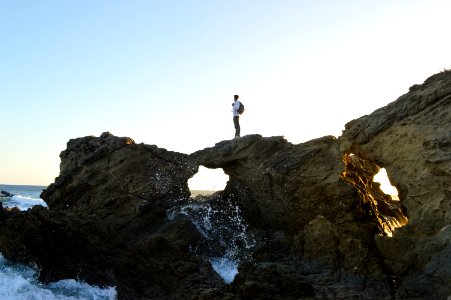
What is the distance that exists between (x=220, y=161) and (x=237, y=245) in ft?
11.6

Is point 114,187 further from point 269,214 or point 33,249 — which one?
point 269,214

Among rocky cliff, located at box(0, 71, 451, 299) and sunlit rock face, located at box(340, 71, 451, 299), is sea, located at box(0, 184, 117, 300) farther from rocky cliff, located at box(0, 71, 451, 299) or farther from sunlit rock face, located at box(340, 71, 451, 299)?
sunlit rock face, located at box(340, 71, 451, 299)

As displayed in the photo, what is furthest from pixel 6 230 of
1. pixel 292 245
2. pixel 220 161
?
pixel 292 245

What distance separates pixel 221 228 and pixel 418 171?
330 inches

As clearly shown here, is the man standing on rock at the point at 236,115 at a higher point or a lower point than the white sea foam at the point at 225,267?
higher

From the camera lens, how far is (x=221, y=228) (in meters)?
19.3

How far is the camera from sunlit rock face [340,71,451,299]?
11787 millimetres

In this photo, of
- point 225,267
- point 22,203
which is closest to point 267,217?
point 225,267

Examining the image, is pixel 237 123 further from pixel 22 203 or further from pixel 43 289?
pixel 22 203

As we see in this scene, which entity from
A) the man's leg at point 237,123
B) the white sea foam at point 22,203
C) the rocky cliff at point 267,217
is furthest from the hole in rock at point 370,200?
the white sea foam at point 22,203

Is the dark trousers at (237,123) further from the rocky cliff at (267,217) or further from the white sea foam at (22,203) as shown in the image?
the white sea foam at (22,203)

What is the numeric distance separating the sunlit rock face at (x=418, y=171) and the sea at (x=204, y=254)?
19.4ft

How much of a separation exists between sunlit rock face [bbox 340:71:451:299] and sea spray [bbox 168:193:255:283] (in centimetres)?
586

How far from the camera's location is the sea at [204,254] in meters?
14.3
